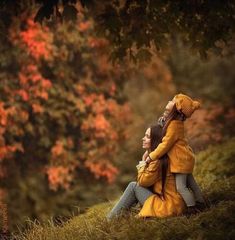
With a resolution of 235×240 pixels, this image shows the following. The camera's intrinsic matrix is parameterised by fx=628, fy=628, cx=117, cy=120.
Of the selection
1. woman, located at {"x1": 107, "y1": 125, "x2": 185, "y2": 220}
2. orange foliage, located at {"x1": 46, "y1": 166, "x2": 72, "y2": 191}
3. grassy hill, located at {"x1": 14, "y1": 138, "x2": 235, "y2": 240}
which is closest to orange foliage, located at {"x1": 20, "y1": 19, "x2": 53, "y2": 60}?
orange foliage, located at {"x1": 46, "y1": 166, "x2": 72, "y2": 191}

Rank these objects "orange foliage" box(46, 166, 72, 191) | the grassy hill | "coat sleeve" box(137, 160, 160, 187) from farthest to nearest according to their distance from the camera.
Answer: "orange foliage" box(46, 166, 72, 191), "coat sleeve" box(137, 160, 160, 187), the grassy hill

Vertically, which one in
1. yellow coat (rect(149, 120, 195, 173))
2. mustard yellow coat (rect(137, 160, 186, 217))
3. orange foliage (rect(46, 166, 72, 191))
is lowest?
orange foliage (rect(46, 166, 72, 191))

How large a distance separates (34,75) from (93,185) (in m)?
3.30

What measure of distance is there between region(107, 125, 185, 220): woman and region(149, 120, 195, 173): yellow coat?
0.38ft

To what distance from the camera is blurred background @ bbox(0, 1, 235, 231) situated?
13570mm

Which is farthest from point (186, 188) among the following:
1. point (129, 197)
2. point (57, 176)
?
point (57, 176)

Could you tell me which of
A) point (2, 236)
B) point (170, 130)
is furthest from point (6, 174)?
point (170, 130)

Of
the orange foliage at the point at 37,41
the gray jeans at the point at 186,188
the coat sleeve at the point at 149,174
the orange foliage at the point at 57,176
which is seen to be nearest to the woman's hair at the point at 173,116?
the coat sleeve at the point at 149,174

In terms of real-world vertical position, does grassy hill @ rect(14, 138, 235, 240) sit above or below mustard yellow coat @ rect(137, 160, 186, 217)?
below

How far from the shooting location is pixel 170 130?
656 cm

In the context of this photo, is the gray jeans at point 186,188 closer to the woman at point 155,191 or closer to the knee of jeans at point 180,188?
the knee of jeans at point 180,188

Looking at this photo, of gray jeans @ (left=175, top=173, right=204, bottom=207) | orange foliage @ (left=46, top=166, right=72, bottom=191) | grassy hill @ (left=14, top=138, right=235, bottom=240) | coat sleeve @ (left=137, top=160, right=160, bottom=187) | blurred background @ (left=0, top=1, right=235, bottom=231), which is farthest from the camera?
orange foliage @ (left=46, top=166, right=72, bottom=191)

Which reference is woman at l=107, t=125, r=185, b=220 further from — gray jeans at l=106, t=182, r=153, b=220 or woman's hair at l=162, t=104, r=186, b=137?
woman's hair at l=162, t=104, r=186, b=137

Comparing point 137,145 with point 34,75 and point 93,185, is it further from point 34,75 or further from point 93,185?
point 34,75
